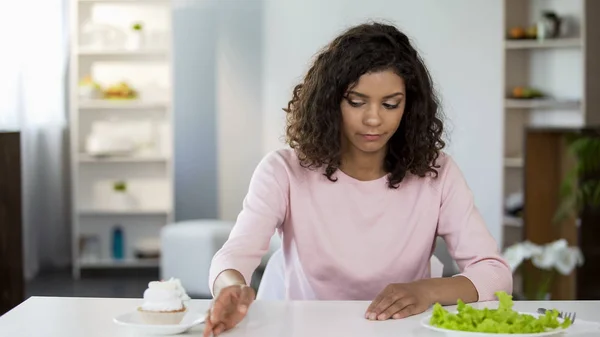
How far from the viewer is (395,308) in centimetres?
166

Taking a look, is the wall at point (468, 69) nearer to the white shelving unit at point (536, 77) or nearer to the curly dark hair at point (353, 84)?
the white shelving unit at point (536, 77)

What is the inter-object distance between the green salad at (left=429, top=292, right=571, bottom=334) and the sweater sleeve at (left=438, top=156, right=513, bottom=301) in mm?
406

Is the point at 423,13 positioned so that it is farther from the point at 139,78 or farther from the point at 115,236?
the point at 115,236

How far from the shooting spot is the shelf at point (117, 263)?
22.3ft

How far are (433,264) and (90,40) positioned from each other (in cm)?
500

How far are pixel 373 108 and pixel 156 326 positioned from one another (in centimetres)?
65

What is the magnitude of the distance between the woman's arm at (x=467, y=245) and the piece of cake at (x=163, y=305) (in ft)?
1.76

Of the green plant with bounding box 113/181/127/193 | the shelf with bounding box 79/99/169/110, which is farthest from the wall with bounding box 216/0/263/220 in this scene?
the green plant with bounding box 113/181/127/193

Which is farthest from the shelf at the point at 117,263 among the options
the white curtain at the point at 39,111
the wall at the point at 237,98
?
the wall at the point at 237,98

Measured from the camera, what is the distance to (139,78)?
6965 millimetres

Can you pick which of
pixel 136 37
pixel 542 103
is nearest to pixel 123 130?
pixel 136 37

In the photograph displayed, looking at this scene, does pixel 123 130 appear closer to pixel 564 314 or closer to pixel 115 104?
pixel 115 104

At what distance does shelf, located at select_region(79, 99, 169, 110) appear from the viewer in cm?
668

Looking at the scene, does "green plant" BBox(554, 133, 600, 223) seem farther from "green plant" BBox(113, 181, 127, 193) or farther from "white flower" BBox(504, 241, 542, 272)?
"green plant" BBox(113, 181, 127, 193)
